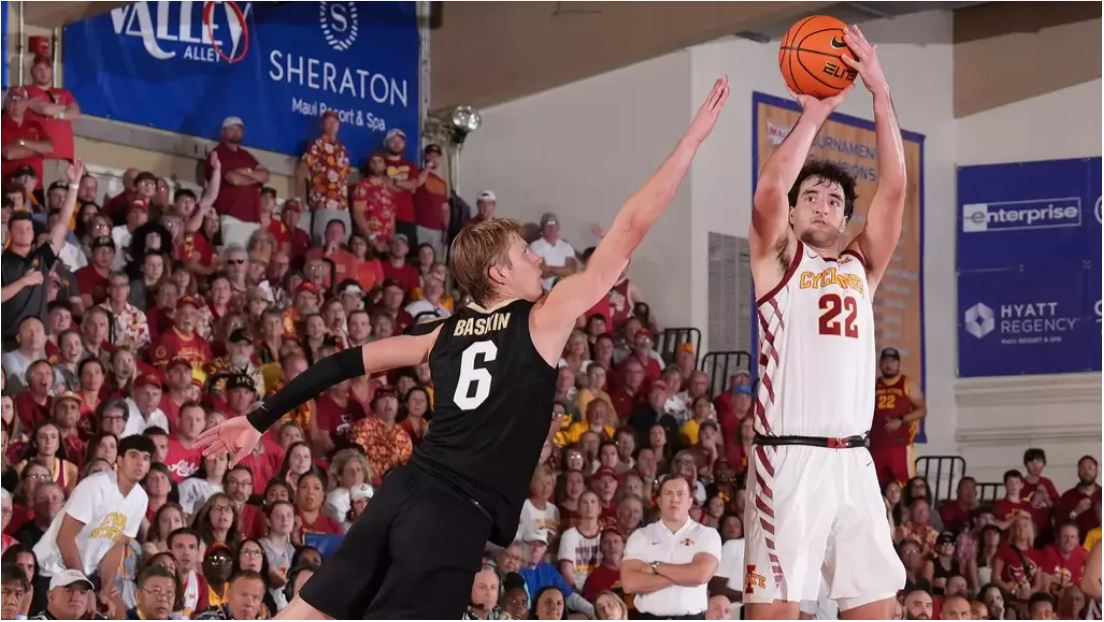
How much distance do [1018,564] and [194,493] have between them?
24.5 ft

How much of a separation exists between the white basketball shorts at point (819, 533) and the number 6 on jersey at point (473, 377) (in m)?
1.38

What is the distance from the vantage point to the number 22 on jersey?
666cm

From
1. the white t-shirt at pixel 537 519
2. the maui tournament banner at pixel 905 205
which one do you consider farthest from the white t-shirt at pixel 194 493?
Answer: the maui tournament banner at pixel 905 205

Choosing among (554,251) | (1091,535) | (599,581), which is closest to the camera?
(599,581)

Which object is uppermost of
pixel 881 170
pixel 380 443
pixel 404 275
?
pixel 404 275

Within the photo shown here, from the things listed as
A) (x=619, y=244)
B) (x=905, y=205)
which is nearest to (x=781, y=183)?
(x=619, y=244)

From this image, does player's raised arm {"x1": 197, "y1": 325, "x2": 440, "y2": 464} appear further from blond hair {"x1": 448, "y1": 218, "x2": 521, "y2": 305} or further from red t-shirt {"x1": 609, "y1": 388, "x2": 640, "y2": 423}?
red t-shirt {"x1": 609, "y1": 388, "x2": 640, "y2": 423}

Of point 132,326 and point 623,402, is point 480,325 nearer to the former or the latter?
point 132,326

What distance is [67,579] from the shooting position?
934 cm

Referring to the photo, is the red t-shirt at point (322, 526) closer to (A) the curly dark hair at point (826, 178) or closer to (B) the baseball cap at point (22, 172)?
(B) the baseball cap at point (22, 172)

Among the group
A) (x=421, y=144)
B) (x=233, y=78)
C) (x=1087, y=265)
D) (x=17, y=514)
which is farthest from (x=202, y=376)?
(x=1087, y=265)

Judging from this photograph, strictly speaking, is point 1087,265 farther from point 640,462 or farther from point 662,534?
point 662,534

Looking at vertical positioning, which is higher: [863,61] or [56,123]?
[56,123]

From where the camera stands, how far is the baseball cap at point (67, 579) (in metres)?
9.30
